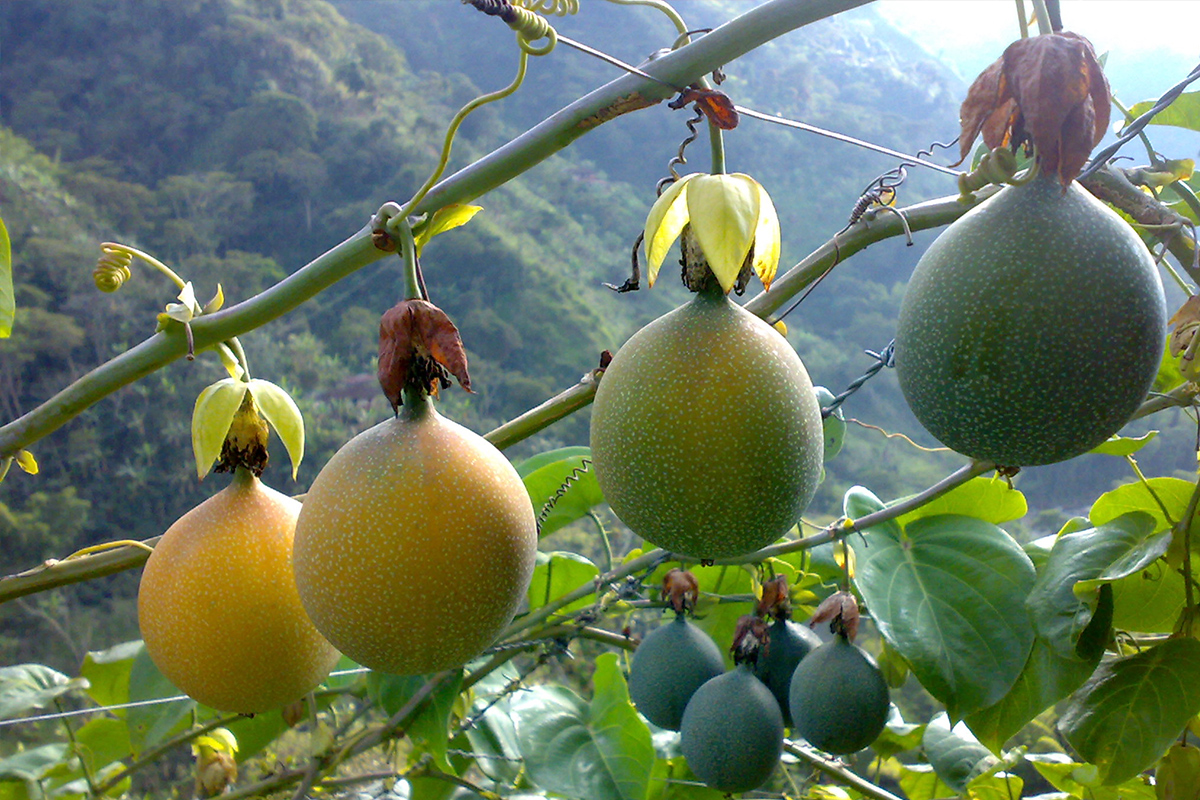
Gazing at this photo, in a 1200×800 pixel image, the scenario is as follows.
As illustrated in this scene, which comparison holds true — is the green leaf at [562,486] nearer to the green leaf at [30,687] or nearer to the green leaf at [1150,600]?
the green leaf at [1150,600]

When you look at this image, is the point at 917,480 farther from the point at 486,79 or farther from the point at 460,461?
the point at 486,79

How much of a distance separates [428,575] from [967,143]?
42 centimetres

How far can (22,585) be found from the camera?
85cm

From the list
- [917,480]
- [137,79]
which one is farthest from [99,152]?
[917,480]

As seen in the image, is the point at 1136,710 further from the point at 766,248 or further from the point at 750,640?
the point at 766,248

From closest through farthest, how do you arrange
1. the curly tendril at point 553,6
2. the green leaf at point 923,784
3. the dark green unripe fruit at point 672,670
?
1. the curly tendril at point 553,6
2. the dark green unripe fruit at point 672,670
3. the green leaf at point 923,784

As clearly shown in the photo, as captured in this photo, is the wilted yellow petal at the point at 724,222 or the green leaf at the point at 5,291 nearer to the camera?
the wilted yellow petal at the point at 724,222

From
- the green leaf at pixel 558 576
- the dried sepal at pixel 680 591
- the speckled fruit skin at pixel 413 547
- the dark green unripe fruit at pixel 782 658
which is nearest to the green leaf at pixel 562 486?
the green leaf at pixel 558 576

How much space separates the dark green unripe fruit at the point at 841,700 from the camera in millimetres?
896

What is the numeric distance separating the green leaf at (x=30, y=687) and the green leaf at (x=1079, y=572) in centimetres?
156

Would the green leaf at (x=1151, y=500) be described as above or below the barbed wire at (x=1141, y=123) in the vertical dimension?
below

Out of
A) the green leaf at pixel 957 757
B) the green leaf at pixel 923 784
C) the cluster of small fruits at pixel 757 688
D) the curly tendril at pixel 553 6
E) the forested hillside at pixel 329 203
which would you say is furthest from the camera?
the forested hillside at pixel 329 203

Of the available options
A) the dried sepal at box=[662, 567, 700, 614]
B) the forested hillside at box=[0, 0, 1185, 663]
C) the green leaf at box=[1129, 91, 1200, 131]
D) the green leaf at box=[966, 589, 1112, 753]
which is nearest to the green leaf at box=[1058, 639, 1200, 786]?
the green leaf at box=[966, 589, 1112, 753]

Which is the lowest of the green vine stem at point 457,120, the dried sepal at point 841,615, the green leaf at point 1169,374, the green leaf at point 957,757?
the green leaf at point 957,757
